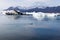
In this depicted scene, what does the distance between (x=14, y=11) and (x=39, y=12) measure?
362cm

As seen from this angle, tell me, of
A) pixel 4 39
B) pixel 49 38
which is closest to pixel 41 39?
pixel 49 38

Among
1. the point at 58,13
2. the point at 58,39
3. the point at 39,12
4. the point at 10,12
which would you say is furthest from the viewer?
the point at 39,12

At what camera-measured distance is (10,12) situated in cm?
2194

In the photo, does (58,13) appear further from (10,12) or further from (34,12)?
(10,12)

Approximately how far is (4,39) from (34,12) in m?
19.8

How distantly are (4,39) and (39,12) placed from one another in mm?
19309

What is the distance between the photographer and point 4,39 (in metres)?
4.29

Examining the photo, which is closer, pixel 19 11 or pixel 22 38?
pixel 22 38

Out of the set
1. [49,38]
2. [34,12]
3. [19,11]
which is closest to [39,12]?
[34,12]

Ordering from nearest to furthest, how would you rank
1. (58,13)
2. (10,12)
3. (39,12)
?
(58,13), (10,12), (39,12)

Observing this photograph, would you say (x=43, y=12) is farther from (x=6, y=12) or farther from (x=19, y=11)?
(x=6, y=12)

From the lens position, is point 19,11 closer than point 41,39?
No

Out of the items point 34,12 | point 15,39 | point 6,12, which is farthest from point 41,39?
point 34,12

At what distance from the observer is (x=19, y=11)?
2162cm
